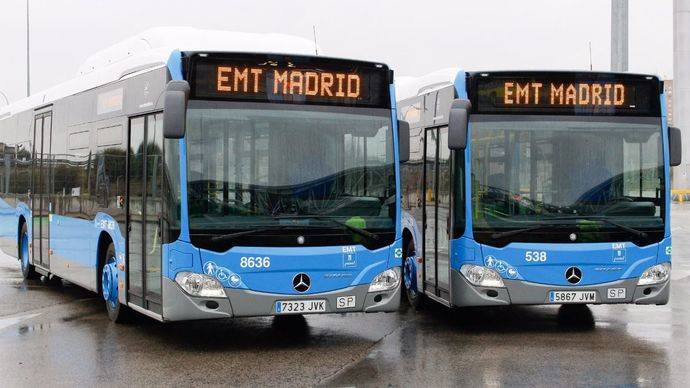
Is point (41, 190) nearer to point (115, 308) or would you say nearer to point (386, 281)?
point (115, 308)

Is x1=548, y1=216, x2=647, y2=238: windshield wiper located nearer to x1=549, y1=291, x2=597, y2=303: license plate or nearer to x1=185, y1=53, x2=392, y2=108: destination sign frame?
x1=549, y1=291, x2=597, y2=303: license plate

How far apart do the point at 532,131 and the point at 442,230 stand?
59.6 inches

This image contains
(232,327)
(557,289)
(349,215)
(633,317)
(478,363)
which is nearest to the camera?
(478,363)

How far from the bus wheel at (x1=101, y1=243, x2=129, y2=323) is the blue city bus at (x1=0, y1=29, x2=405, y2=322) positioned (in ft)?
1.40

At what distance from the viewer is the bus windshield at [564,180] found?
1138cm

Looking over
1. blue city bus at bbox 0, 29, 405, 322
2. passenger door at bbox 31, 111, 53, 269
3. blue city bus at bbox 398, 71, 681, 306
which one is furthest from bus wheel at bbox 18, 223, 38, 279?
blue city bus at bbox 398, 71, 681, 306

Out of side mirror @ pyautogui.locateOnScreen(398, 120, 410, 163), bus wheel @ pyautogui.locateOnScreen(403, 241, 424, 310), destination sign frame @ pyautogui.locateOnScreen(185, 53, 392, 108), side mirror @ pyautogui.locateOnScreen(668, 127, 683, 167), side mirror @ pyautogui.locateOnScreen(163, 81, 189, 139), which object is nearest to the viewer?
side mirror @ pyautogui.locateOnScreen(163, 81, 189, 139)

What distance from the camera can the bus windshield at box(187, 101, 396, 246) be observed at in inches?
393

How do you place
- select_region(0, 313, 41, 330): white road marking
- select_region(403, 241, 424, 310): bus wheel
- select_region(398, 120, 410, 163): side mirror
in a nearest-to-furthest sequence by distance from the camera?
select_region(398, 120, 410, 163): side mirror < select_region(0, 313, 41, 330): white road marking < select_region(403, 241, 424, 310): bus wheel

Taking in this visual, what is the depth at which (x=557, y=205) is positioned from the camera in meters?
11.4

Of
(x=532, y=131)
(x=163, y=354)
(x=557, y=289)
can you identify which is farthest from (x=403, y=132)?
(x=163, y=354)

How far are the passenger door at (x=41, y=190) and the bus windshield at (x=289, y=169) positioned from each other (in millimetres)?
5862

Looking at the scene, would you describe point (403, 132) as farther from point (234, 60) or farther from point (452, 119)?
point (234, 60)

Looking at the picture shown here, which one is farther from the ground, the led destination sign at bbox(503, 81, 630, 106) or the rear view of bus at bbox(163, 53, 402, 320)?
the led destination sign at bbox(503, 81, 630, 106)
